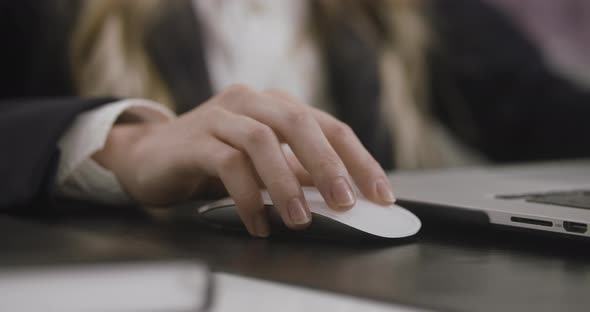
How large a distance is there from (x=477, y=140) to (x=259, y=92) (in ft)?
3.18

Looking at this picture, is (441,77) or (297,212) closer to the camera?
(297,212)

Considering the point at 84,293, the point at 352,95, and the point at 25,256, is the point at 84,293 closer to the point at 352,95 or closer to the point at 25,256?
the point at 25,256

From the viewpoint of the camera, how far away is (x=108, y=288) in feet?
0.85

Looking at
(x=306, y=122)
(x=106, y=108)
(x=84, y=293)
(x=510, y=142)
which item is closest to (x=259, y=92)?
(x=306, y=122)

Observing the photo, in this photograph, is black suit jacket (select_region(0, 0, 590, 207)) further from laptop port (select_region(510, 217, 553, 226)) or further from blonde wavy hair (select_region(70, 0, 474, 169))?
laptop port (select_region(510, 217, 553, 226))

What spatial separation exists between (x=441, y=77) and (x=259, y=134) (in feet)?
3.37

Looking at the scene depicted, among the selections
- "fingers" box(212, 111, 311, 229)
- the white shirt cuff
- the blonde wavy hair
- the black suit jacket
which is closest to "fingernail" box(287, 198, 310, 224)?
"fingers" box(212, 111, 311, 229)

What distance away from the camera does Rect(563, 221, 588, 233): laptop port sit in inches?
14.8

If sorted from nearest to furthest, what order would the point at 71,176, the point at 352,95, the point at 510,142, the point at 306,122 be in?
the point at 306,122 < the point at 71,176 < the point at 352,95 < the point at 510,142

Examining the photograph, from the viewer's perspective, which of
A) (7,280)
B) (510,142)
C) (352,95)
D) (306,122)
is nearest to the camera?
(7,280)

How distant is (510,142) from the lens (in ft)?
4.46

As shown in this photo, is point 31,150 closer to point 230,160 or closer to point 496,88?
point 230,160

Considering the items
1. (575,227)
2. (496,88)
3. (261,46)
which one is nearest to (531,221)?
(575,227)

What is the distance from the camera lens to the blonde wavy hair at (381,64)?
1.08 metres
